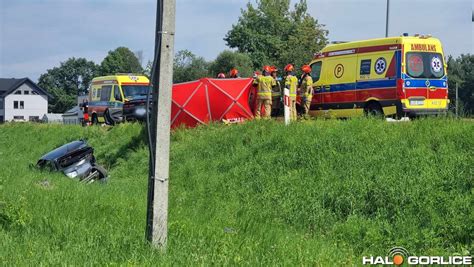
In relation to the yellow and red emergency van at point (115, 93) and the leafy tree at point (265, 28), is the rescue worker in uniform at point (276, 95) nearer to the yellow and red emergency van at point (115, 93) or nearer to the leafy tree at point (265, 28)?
the yellow and red emergency van at point (115, 93)

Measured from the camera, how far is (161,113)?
5.12 m

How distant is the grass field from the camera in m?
5.68

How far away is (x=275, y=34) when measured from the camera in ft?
214

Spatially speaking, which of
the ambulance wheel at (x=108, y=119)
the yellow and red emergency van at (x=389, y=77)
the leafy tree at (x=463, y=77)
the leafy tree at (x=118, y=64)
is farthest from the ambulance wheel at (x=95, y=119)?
the leafy tree at (x=118, y=64)

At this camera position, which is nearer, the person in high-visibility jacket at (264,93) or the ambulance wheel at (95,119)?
the person in high-visibility jacket at (264,93)

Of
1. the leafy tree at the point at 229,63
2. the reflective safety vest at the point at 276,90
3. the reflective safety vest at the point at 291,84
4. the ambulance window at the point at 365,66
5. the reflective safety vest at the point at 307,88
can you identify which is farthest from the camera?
the leafy tree at the point at 229,63

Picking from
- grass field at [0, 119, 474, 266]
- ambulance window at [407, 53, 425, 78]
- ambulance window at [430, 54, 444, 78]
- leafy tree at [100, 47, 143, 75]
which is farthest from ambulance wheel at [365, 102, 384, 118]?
leafy tree at [100, 47, 143, 75]

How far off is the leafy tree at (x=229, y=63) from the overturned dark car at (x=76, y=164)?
131 ft

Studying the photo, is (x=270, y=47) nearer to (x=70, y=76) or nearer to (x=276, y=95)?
(x=276, y=95)

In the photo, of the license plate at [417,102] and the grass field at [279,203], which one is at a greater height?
the license plate at [417,102]

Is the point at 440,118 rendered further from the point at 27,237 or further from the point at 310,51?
the point at 310,51

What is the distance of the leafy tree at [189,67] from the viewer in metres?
58.2

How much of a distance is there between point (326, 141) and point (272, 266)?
18.6 ft

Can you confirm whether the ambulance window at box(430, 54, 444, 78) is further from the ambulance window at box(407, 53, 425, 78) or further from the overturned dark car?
the overturned dark car
